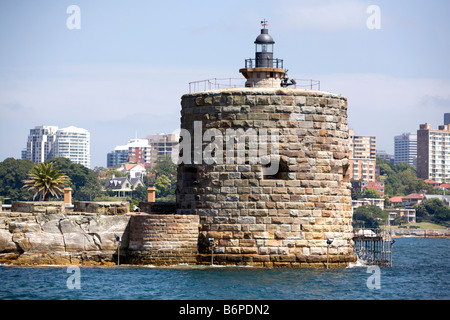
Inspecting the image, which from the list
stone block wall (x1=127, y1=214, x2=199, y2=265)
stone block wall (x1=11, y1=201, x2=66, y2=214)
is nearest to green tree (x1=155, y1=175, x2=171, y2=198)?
stone block wall (x1=11, y1=201, x2=66, y2=214)

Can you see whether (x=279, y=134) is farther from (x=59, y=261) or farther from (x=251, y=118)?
(x=59, y=261)

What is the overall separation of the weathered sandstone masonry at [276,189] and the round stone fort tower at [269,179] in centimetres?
4

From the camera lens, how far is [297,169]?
109 feet

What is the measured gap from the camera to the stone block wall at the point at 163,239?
109 feet

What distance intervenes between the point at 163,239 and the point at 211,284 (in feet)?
14.1

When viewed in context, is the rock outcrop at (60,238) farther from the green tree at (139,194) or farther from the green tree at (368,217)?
the green tree at (368,217)

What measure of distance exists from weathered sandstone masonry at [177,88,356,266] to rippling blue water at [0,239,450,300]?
0.94 meters

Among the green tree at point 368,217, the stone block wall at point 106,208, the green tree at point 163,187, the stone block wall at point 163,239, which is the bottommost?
the green tree at point 368,217

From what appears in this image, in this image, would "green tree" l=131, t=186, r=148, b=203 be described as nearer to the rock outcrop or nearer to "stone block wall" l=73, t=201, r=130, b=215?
"stone block wall" l=73, t=201, r=130, b=215

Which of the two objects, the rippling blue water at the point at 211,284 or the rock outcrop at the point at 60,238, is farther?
the rock outcrop at the point at 60,238

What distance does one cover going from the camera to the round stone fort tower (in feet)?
108

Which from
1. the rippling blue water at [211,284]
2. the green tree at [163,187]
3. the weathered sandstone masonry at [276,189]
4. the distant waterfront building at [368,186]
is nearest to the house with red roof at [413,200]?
the distant waterfront building at [368,186]
